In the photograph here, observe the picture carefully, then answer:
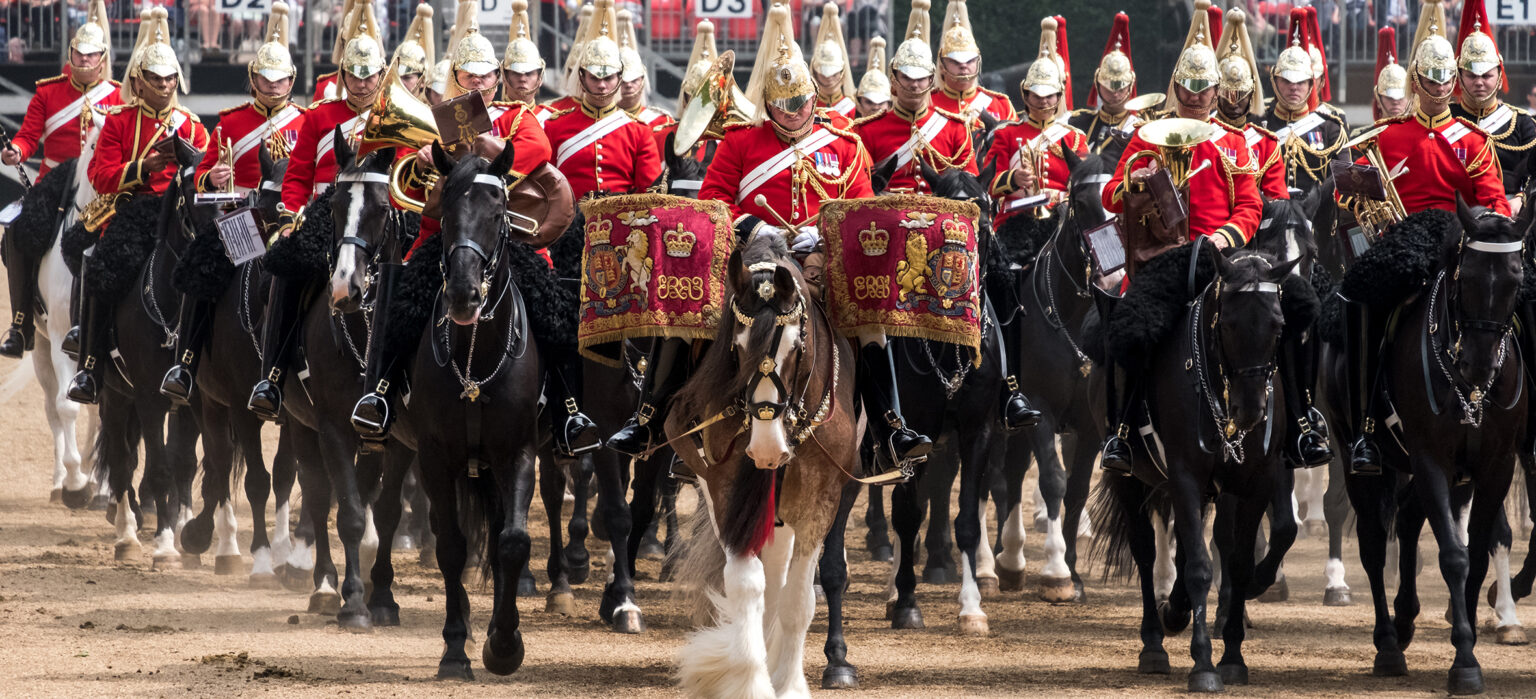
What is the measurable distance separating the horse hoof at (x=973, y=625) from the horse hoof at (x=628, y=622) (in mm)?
1600

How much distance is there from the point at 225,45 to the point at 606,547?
10.3 meters

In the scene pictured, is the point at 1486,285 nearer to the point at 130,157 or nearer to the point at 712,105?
the point at 712,105

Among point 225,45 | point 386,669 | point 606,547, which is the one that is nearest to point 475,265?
point 386,669

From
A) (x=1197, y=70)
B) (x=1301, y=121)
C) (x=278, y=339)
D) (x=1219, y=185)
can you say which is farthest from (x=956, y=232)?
(x=1301, y=121)

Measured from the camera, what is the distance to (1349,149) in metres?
10.9

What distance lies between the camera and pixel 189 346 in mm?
12734

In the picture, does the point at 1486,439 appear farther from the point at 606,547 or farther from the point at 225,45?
the point at 225,45

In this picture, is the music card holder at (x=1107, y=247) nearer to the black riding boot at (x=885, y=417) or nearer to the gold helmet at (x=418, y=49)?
the black riding boot at (x=885, y=417)

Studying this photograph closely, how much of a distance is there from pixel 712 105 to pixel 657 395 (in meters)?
1.63

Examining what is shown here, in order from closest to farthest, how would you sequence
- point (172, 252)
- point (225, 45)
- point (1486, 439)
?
point (1486, 439), point (172, 252), point (225, 45)

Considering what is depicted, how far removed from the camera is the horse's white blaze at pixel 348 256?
985 centimetres

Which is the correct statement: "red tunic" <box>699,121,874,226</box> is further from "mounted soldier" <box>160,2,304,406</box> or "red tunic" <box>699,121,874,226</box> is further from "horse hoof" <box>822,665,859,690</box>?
"mounted soldier" <box>160,2,304,406</box>

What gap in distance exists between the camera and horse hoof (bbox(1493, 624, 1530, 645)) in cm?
1094

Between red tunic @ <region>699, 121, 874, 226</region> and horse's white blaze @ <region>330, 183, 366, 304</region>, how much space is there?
61.2 inches
